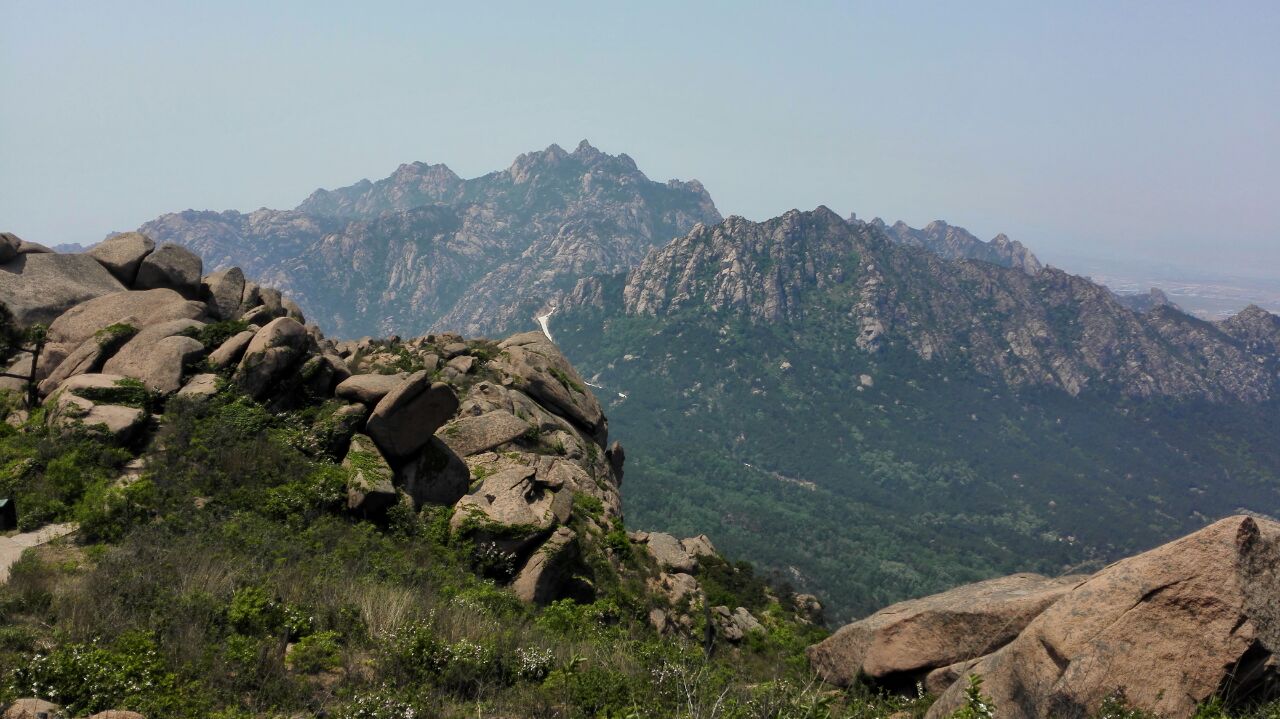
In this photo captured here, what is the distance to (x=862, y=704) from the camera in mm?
12031

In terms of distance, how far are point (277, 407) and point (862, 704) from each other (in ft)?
73.0

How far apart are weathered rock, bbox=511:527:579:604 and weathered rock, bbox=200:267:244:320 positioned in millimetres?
24213

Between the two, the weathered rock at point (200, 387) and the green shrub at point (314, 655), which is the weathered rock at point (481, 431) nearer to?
the weathered rock at point (200, 387)

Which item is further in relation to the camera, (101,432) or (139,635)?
(101,432)

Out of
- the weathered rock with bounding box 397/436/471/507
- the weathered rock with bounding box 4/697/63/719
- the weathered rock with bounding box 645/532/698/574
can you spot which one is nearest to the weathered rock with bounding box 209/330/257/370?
the weathered rock with bounding box 397/436/471/507

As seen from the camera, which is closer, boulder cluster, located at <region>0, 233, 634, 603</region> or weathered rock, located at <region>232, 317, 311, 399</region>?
boulder cluster, located at <region>0, 233, 634, 603</region>

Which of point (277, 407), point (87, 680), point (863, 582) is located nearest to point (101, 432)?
point (277, 407)

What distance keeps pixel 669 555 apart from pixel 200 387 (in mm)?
21814

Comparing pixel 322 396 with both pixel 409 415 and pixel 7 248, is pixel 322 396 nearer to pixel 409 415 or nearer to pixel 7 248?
pixel 409 415

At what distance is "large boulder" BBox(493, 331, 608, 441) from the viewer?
129 feet

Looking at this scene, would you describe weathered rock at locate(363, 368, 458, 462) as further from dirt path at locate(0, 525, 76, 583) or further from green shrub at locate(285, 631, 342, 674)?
green shrub at locate(285, 631, 342, 674)

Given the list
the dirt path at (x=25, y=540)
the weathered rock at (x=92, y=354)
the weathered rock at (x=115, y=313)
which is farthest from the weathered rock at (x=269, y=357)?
the dirt path at (x=25, y=540)

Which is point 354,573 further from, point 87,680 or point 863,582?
point 863,582

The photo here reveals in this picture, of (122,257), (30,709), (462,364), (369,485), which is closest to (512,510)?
(369,485)
